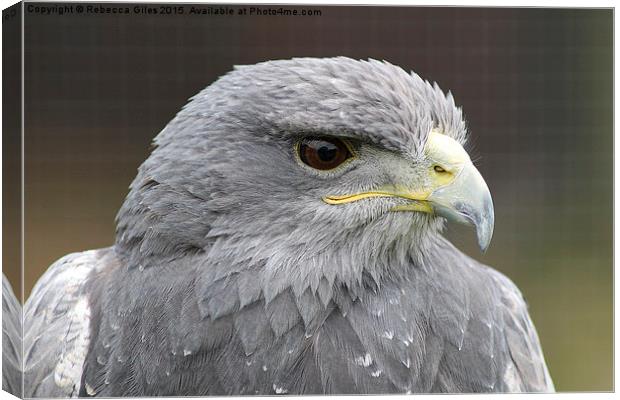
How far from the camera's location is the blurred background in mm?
4297

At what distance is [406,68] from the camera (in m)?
4.32

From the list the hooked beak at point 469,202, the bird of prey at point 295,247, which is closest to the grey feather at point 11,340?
the bird of prey at point 295,247

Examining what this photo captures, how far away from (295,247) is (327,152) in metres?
0.41

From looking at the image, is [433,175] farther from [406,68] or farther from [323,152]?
[406,68]

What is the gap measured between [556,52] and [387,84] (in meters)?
1.11

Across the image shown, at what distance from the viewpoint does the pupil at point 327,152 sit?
3.90 meters

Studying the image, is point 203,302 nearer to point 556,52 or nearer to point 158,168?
point 158,168

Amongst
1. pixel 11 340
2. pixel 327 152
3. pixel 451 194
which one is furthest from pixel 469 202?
pixel 11 340

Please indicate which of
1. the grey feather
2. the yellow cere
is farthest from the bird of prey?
the grey feather

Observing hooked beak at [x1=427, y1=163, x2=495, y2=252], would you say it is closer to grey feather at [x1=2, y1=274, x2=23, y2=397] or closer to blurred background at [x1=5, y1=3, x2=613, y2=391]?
blurred background at [x1=5, y1=3, x2=613, y2=391]

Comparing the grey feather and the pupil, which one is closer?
the pupil

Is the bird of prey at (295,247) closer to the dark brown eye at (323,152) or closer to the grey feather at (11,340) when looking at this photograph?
the dark brown eye at (323,152)

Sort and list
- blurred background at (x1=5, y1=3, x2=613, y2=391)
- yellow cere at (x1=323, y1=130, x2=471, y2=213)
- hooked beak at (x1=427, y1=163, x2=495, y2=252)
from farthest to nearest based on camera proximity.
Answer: blurred background at (x1=5, y1=3, x2=613, y2=391), yellow cere at (x1=323, y1=130, x2=471, y2=213), hooked beak at (x1=427, y1=163, x2=495, y2=252)

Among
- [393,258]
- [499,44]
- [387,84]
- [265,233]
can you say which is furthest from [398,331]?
[499,44]
